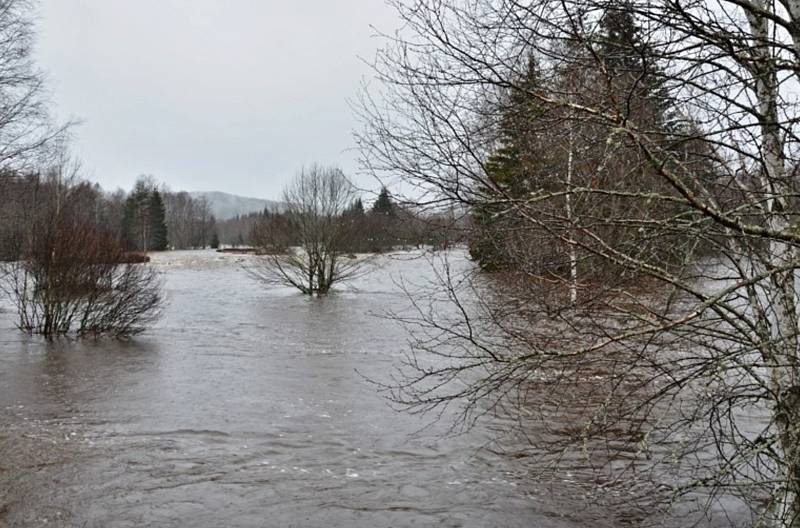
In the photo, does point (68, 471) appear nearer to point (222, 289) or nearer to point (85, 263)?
point (85, 263)

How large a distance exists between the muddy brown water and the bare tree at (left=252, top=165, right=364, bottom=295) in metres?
15.0

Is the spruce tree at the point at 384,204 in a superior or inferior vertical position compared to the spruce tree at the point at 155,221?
inferior

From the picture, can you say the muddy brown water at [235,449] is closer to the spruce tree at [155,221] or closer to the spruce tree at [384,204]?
the spruce tree at [384,204]

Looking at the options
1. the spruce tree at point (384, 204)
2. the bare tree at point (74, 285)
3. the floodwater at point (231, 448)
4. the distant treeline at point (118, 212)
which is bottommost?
the floodwater at point (231, 448)

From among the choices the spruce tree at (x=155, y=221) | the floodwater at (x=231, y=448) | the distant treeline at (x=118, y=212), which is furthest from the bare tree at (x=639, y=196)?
the spruce tree at (x=155, y=221)

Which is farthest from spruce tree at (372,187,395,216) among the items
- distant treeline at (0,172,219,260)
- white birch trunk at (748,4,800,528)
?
distant treeline at (0,172,219,260)

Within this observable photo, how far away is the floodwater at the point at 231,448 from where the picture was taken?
575 cm

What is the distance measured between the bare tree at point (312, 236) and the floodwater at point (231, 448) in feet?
48.9

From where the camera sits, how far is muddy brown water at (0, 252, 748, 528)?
5.73 m

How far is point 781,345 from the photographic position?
358cm

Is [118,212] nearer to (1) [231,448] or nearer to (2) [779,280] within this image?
(1) [231,448]

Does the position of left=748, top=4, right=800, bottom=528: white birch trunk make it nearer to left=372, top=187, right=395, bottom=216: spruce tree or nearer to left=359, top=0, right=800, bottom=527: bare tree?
left=359, top=0, right=800, bottom=527: bare tree

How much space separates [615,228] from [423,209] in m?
1.22

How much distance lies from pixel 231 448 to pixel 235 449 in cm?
7
